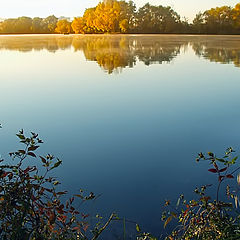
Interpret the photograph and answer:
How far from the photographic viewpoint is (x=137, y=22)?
64.9m

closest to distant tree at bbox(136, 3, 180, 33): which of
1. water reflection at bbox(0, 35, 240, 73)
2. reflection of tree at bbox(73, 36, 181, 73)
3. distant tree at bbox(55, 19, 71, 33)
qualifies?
distant tree at bbox(55, 19, 71, 33)

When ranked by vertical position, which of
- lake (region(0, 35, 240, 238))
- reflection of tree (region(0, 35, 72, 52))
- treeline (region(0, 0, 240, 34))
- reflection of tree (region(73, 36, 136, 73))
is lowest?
lake (region(0, 35, 240, 238))

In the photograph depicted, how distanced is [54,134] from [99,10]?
66.2 meters

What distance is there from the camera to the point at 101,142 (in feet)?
14.9

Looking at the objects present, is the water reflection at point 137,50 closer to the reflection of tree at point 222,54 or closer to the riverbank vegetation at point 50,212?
the reflection of tree at point 222,54

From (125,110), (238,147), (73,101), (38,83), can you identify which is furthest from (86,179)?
(38,83)

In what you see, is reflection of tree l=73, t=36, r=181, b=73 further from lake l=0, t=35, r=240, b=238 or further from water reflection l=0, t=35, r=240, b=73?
lake l=0, t=35, r=240, b=238

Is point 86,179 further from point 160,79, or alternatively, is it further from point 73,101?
point 160,79

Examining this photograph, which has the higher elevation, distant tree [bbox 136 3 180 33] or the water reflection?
distant tree [bbox 136 3 180 33]

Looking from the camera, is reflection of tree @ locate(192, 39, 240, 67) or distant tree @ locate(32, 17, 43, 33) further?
distant tree @ locate(32, 17, 43, 33)

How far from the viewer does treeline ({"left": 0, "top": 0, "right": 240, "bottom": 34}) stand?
5603 cm

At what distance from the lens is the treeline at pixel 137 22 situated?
184ft

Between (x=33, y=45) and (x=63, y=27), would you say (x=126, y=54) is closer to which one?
(x=33, y=45)

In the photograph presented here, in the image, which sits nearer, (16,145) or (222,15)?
(16,145)
